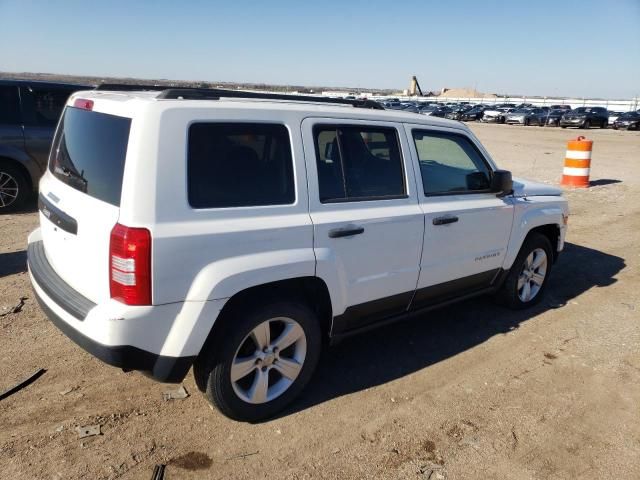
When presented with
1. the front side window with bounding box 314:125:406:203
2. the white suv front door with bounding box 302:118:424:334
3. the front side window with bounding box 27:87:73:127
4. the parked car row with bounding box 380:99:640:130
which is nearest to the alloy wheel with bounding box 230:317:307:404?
the white suv front door with bounding box 302:118:424:334

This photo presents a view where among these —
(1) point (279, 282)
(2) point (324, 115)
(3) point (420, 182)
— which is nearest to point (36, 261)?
(1) point (279, 282)

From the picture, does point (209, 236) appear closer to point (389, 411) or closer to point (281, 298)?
point (281, 298)

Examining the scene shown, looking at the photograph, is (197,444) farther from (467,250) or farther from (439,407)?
(467,250)

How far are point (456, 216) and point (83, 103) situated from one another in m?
2.65

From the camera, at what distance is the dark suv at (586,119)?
38.5 meters

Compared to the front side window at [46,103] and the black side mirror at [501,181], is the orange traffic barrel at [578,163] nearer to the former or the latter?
the black side mirror at [501,181]

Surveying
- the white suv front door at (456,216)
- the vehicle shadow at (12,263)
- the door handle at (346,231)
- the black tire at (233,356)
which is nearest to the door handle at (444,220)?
the white suv front door at (456,216)

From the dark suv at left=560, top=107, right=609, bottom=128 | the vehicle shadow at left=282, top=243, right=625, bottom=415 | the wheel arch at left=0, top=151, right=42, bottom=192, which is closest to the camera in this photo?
the vehicle shadow at left=282, top=243, right=625, bottom=415

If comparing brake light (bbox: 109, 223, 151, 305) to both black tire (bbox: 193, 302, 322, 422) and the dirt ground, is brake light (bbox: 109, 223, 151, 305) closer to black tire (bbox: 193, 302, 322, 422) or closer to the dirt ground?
black tire (bbox: 193, 302, 322, 422)

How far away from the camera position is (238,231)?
2842 mm

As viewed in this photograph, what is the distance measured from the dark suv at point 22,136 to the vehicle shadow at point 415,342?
18.7 ft

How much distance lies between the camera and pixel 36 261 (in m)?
3.46

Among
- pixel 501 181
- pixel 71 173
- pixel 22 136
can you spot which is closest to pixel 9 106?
pixel 22 136

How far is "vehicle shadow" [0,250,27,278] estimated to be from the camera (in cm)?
538
